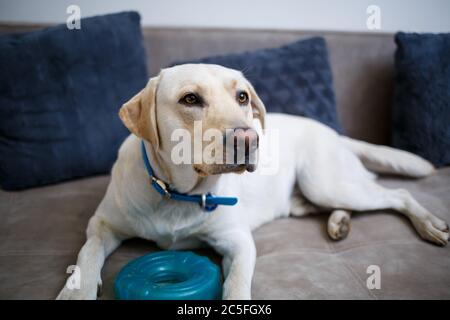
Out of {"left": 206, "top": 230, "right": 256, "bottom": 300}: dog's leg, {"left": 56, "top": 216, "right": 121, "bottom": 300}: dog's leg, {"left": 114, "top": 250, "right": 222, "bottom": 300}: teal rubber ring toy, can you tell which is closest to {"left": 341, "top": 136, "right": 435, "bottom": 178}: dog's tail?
{"left": 206, "top": 230, "right": 256, "bottom": 300}: dog's leg

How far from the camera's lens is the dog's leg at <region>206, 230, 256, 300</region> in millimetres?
1323

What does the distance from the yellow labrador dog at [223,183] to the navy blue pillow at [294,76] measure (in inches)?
8.6

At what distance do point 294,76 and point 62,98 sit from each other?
129cm

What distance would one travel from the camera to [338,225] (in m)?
1.80

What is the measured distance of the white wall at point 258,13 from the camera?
2.40 meters

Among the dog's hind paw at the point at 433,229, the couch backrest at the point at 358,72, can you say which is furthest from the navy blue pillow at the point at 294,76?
the dog's hind paw at the point at 433,229

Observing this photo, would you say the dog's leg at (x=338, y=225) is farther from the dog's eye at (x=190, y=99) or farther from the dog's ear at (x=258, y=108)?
the dog's eye at (x=190, y=99)

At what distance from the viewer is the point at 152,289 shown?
4.00 ft

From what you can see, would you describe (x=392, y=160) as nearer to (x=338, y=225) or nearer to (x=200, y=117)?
(x=338, y=225)

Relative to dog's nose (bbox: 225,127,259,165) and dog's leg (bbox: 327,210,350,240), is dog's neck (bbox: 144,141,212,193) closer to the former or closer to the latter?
dog's nose (bbox: 225,127,259,165)

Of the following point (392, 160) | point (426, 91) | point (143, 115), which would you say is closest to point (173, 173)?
point (143, 115)

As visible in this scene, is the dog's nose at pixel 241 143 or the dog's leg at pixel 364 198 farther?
the dog's leg at pixel 364 198

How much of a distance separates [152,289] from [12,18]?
200 cm
